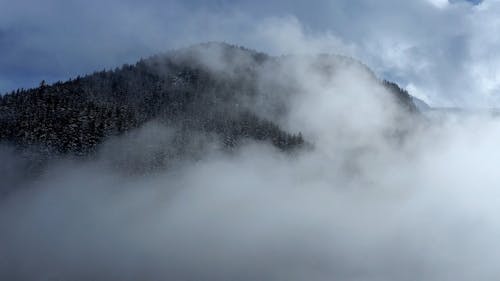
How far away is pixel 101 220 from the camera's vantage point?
16338cm

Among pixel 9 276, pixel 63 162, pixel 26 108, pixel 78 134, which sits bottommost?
pixel 9 276

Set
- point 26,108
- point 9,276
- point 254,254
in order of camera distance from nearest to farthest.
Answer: point 9,276 < point 254,254 < point 26,108

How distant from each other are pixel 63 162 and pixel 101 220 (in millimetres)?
23286

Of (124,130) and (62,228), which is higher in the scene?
(124,130)

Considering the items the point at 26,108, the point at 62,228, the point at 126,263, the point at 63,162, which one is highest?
the point at 26,108

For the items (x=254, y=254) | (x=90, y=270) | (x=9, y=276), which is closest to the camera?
(x=9, y=276)

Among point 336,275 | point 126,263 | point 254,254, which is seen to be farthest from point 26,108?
point 336,275

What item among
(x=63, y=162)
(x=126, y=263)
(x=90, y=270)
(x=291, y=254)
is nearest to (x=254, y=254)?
(x=291, y=254)

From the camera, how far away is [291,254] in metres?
164

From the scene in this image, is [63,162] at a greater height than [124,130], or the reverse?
[124,130]

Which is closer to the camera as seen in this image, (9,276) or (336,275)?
(9,276)

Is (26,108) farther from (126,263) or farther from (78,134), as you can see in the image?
(126,263)

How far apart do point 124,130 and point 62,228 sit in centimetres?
4277

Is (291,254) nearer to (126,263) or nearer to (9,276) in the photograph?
(126,263)
